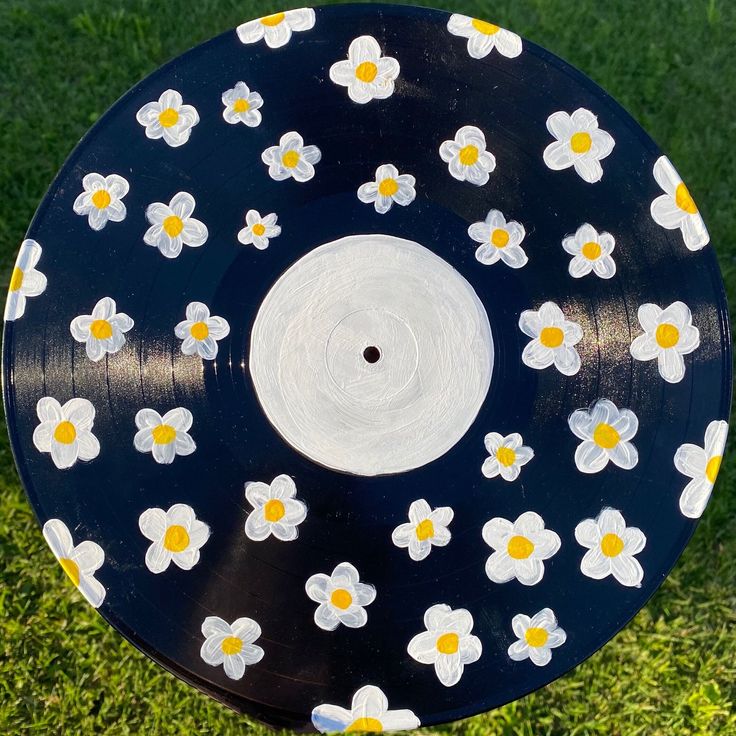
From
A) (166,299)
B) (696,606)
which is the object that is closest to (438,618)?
(166,299)

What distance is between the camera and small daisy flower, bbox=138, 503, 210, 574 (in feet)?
5.31

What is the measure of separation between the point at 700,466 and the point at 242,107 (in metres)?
1.28

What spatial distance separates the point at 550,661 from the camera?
5.26 ft

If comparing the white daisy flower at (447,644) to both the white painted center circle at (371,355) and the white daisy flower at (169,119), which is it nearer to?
the white painted center circle at (371,355)

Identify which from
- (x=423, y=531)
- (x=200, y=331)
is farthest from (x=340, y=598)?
(x=200, y=331)

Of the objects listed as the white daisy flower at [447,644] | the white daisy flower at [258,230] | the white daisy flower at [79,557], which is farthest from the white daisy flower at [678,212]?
the white daisy flower at [79,557]

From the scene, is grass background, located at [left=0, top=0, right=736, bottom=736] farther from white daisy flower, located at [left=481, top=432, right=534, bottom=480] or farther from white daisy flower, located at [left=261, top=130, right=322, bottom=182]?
white daisy flower, located at [left=261, top=130, right=322, bottom=182]

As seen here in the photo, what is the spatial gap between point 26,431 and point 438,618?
0.96 metres

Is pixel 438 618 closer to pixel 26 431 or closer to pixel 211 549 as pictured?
pixel 211 549

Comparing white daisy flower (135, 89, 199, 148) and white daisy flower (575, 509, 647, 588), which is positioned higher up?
white daisy flower (135, 89, 199, 148)

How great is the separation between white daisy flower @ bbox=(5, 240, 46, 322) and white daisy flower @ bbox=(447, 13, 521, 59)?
3.52 feet

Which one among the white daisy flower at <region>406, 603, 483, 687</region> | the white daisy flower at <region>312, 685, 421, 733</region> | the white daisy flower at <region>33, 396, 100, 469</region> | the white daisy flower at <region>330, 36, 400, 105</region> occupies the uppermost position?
the white daisy flower at <region>330, 36, 400, 105</region>

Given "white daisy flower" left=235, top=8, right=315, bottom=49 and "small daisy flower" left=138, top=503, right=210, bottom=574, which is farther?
"white daisy flower" left=235, top=8, right=315, bottom=49

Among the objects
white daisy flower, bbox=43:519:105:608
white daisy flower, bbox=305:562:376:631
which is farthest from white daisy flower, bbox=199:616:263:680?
white daisy flower, bbox=43:519:105:608
